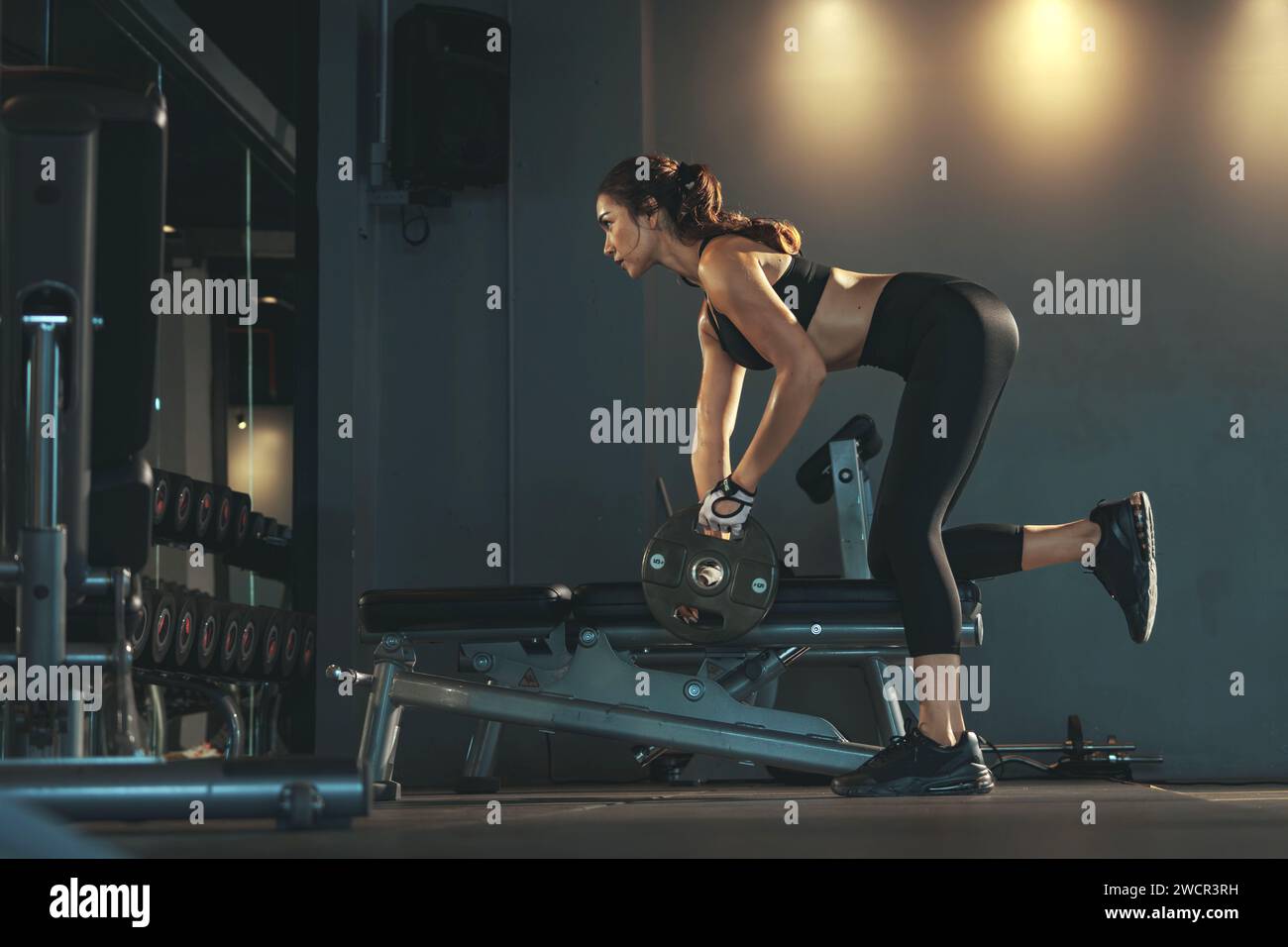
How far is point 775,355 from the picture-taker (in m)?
2.50

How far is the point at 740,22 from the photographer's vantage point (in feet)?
14.2

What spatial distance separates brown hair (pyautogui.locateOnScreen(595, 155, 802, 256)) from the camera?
271cm

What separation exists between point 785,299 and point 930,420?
15.1 inches

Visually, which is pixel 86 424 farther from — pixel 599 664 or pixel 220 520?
pixel 220 520

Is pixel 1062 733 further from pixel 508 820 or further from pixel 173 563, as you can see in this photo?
pixel 173 563

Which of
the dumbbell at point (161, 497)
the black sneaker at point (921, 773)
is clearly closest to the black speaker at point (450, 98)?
the dumbbell at point (161, 497)

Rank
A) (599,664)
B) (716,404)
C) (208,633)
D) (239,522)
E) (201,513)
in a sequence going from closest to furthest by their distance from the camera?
(599,664)
(716,404)
(208,633)
(201,513)
(239,522)

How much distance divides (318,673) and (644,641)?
145 cm

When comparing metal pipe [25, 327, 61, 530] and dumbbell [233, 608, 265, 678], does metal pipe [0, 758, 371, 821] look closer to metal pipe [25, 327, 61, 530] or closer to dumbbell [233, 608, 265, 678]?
metal pipe [25, 327, 61, 530]

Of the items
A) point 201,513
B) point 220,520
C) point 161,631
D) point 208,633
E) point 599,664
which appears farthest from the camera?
point 220,520

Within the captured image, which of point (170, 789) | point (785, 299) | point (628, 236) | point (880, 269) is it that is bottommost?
point (170, 789)

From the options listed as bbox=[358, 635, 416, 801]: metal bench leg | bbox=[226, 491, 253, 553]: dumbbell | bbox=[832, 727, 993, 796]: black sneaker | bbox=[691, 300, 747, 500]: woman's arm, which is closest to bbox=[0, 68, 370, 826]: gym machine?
bbox=[358, 635, 416, 801]: metal bench leg

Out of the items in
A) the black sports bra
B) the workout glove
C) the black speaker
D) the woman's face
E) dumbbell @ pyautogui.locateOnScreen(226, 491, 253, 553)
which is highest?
the black speaker

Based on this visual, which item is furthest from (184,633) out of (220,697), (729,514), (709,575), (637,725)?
(729,514)
